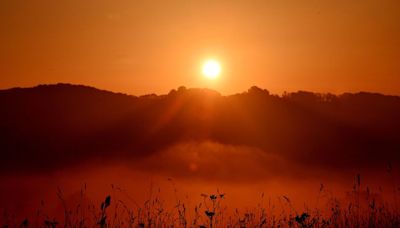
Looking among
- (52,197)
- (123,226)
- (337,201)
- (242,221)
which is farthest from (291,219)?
(52,197)

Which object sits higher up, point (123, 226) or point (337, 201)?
point (337, 201)

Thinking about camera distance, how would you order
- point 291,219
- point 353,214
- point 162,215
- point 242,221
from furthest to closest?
point 353,214 < point 162,215 < point 242,221 < point 291,219

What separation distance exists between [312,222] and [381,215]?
2.05 metres

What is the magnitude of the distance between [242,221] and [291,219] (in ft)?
3.06

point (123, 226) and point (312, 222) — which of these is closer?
point (312, 222)

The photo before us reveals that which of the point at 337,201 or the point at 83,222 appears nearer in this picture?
the point at 83,222

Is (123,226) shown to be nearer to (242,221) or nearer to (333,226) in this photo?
(242,221)

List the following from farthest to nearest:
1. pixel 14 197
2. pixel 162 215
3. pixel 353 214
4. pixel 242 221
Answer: pixel 14 197
pixel 353 214
pixel 162 215
pixel 242 221

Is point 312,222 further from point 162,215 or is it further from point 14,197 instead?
point 14,197

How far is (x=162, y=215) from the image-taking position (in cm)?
900

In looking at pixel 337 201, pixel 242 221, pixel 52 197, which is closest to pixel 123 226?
pixel 242 221

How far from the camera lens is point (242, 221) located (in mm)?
8141

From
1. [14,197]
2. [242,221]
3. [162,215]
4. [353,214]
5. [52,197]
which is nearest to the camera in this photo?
[242,221]

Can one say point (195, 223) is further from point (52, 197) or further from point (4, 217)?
point (52, 197)
